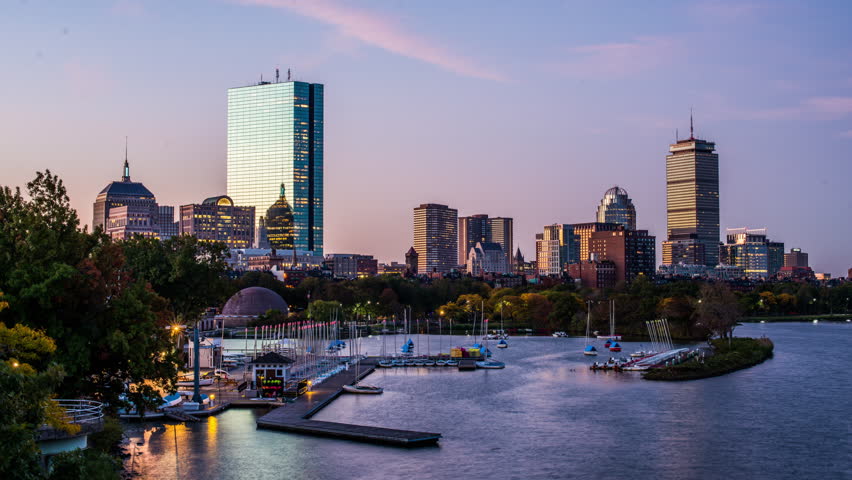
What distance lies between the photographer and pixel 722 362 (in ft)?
328

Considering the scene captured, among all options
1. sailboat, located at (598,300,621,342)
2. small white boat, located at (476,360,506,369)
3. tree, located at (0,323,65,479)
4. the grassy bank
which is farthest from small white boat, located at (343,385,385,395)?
sailboat, located at (598,300,621,342)

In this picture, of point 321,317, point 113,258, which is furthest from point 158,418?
point 321,317

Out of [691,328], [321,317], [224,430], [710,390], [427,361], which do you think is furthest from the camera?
[321,317]

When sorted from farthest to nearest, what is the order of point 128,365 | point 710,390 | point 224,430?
point 710,390 < point 224,430 < point 128,365

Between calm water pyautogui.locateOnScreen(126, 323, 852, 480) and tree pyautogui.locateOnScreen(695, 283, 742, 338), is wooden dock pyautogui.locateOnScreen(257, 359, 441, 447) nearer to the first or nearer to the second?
calm water pyautogui.locateOnScreen(126, 323, 852, 480)

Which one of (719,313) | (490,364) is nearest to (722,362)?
(490,364)

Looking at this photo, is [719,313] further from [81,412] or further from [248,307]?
[81,412]

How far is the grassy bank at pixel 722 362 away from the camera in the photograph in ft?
303

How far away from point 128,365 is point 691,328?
4758 inches

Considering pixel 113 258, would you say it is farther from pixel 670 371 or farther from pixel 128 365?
pixel 670 371

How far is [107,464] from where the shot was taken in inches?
1345

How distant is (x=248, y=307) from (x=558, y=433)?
123 meters

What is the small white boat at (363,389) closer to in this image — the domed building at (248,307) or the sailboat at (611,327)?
the sailboat at (611,327)

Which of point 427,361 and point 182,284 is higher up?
point 182,284
